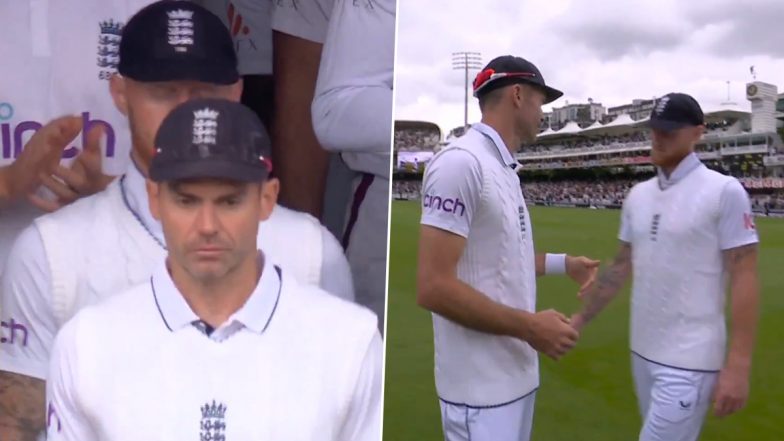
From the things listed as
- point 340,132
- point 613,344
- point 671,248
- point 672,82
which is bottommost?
point 613,344

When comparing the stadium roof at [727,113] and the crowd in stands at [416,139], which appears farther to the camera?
the crowd in stands at [416,139]

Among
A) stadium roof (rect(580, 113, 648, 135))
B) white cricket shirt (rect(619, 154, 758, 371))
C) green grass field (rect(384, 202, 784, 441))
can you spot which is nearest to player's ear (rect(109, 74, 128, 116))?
green grass field (rect(384, 202, 784, 441))

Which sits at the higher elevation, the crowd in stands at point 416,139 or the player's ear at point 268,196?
the crowd in stands at point 416,139

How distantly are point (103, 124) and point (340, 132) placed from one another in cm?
50

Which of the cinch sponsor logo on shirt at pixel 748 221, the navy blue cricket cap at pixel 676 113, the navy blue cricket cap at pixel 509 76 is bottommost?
the cinch sponsor logo on shirt at pixel 748 221

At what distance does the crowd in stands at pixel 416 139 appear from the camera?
158cm

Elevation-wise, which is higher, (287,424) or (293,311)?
(293,311)

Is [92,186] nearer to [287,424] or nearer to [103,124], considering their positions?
[103,124]

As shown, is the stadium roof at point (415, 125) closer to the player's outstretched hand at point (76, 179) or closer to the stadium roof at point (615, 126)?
the stadium roof at point (615, 126)

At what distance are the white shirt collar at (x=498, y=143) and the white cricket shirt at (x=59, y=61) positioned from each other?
0.74 meters

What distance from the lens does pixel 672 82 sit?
4.91ft

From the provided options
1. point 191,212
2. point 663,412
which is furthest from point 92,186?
point 663,412

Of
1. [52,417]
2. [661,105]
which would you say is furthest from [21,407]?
[661,105]

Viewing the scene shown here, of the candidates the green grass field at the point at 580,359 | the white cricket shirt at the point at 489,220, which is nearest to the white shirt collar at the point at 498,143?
the white cricket shirt at the point at 489,220
